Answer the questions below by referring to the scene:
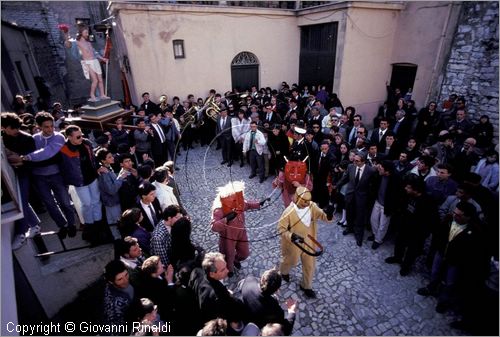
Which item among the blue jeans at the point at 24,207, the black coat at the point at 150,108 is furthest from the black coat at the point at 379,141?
the black coat at the point at 150,108

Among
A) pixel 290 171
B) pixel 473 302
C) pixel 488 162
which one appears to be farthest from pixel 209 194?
pixel 488 162

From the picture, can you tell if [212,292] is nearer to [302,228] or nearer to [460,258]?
[302,228]

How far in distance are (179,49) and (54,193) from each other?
31.5 ft

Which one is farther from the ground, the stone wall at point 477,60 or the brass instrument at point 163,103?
the stone wall at point 477,60

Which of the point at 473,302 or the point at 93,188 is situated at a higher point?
the point at 93,188

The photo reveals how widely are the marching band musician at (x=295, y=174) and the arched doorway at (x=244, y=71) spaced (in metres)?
7.58

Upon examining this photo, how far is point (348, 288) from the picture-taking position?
504cm

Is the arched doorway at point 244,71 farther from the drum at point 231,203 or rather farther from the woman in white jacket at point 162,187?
the drum at point 231,203

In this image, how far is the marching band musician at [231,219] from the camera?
471 centimetres

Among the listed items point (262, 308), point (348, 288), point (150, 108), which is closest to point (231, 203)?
point (262, 308)

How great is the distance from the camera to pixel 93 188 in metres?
4.86

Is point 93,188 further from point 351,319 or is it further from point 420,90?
point 420,90

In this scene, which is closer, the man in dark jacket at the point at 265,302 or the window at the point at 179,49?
the man in dark jacket at the point at 265,302

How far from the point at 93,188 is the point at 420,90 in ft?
41.8
